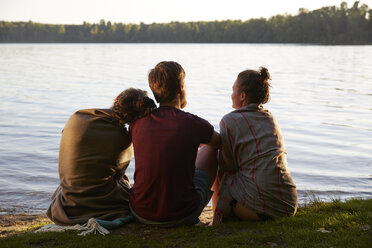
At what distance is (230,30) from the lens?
106812 mm

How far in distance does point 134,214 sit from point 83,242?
0.56m

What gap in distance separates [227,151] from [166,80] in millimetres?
822

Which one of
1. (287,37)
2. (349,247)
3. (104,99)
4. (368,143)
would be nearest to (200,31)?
(287,37)

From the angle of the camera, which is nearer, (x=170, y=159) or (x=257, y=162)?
(x=170, y=159)

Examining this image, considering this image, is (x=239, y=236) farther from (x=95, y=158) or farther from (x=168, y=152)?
(x=95, y=158)

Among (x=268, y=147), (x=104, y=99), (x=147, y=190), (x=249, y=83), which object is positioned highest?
(x=249, y=83)

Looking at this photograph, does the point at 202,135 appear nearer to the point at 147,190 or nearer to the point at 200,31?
the point at 147,190

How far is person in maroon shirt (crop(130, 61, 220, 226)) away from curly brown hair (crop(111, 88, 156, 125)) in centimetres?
5

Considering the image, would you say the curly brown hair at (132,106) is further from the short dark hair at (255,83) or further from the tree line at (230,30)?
the tree line at (230,30)

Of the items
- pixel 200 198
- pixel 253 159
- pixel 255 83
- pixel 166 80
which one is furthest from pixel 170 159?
pixel 255 83

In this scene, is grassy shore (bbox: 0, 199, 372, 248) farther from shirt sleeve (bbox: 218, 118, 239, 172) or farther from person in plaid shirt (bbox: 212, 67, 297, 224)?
shirt sleeve (bbox: 218, 118, 239, 172)

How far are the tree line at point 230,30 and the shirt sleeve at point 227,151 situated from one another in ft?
284

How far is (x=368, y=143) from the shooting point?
10016 millimetres

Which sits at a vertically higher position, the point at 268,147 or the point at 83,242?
the point at 268,147
